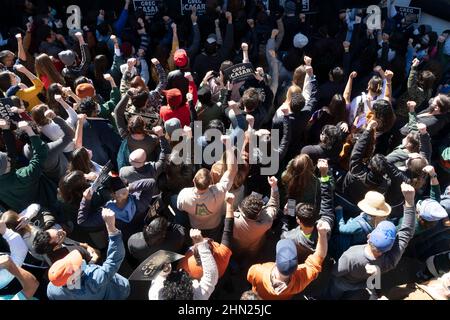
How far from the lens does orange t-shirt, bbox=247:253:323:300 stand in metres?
3.09

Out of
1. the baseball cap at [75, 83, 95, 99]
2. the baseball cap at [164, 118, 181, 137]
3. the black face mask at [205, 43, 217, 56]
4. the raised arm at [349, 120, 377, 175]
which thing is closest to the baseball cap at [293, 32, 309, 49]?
the black face mask at [205, 43, 217, 56]

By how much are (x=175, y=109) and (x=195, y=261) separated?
7.04 ft

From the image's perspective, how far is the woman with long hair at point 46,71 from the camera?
5168mm

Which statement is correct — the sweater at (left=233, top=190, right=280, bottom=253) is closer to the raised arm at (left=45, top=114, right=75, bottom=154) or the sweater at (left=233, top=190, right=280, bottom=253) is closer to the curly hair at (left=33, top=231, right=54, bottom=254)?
the curly hair at (left=33, top=231, right=54, bottom=254)

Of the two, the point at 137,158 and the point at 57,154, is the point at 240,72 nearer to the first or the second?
the point at 137,158

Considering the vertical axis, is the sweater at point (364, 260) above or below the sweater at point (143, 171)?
below

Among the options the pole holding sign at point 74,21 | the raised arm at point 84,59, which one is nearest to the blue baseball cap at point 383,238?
the raised arm at point 84,59

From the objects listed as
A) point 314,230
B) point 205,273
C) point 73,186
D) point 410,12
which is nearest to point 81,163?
point 73,186

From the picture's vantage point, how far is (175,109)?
4754mm

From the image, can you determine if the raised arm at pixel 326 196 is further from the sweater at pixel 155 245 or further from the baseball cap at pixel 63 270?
the baseball cap at pixel 63 270

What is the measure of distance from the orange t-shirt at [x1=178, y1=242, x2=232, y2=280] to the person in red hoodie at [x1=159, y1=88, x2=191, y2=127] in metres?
1.92

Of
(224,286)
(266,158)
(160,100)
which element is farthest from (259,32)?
(224,286)

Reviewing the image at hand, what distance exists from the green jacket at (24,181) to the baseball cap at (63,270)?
1424 mm

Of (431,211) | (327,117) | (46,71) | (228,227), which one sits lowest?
(228,227)
